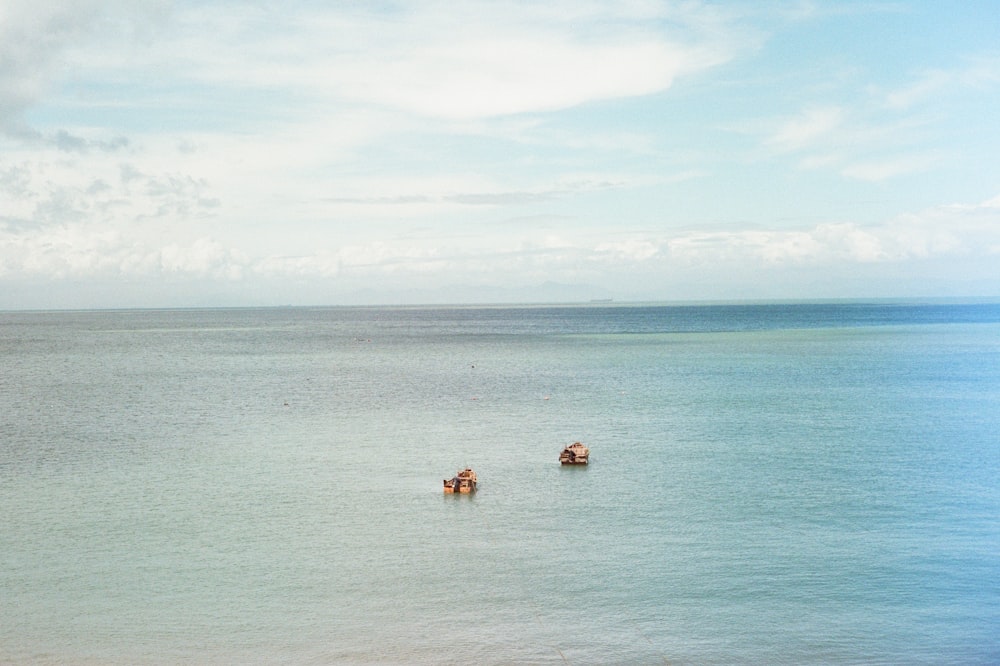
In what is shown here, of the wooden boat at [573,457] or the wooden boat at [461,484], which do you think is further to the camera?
the wooden boat at [573,457]

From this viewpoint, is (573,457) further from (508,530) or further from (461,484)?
(508,530)

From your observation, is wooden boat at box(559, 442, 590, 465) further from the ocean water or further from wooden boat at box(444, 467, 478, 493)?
wooden boat at box(444, 467, 478, 493)

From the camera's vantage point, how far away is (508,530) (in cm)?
3912

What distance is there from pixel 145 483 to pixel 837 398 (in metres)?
58.6

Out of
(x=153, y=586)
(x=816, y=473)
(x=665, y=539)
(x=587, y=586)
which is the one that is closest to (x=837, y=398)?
(x=816, y=473)

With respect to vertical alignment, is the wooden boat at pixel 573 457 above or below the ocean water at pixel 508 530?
above

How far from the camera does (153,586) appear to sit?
107 feet

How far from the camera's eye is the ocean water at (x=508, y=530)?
27.9 meters

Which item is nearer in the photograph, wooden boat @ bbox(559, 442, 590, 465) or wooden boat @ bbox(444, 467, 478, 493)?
wooden boat @ bbox(444, 467, 478, 493)

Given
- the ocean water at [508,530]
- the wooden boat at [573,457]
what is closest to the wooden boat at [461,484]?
the ocean water at [508,530]

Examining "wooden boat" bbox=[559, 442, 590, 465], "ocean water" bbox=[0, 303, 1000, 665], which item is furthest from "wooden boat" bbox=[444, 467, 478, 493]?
"wooden boat" bbox=[559, 442, 590, 465]

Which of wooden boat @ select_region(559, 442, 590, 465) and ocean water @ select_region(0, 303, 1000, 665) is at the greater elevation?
wooden boat @ select_region(559, 442, 590, 465)

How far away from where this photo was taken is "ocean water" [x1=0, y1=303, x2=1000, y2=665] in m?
27.9

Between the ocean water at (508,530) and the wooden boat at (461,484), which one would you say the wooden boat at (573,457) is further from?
the wooden boat at (461,484)
